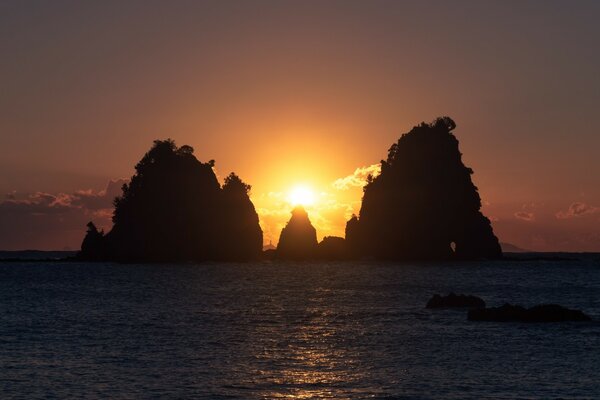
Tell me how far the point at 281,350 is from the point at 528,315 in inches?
939

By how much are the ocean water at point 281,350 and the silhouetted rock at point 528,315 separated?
155 cm

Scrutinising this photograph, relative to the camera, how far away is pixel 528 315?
203ft

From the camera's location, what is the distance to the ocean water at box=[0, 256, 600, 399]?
3541 centimetres

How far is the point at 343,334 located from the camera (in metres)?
56.0

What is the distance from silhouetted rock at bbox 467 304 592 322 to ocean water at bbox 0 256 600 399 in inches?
61.2

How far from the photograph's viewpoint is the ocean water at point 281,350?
1394 inches

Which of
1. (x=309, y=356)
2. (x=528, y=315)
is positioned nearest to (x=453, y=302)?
(x=528, y=315)

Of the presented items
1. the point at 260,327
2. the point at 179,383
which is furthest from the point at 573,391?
the point at 260,327

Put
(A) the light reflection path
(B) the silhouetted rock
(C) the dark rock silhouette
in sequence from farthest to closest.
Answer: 1. (C) the dark rock silhouette
2. (B) the silhouetted rock
3. (A) the light reflection path

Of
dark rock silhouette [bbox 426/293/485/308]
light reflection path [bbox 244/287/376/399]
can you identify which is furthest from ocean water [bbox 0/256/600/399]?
dark rock silhouette [bbox 426/293/485/308]

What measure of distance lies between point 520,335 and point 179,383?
87.1 ft

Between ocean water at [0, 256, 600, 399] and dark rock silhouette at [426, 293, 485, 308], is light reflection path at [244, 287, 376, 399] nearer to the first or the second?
ocean water at [0, 256, 600, 399]

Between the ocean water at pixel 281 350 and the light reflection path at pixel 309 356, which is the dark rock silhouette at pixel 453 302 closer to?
the ocean water at pixel 281 350

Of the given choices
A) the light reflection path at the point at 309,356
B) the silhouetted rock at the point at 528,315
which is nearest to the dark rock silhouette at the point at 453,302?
the light reflection path at the point at 309,356
